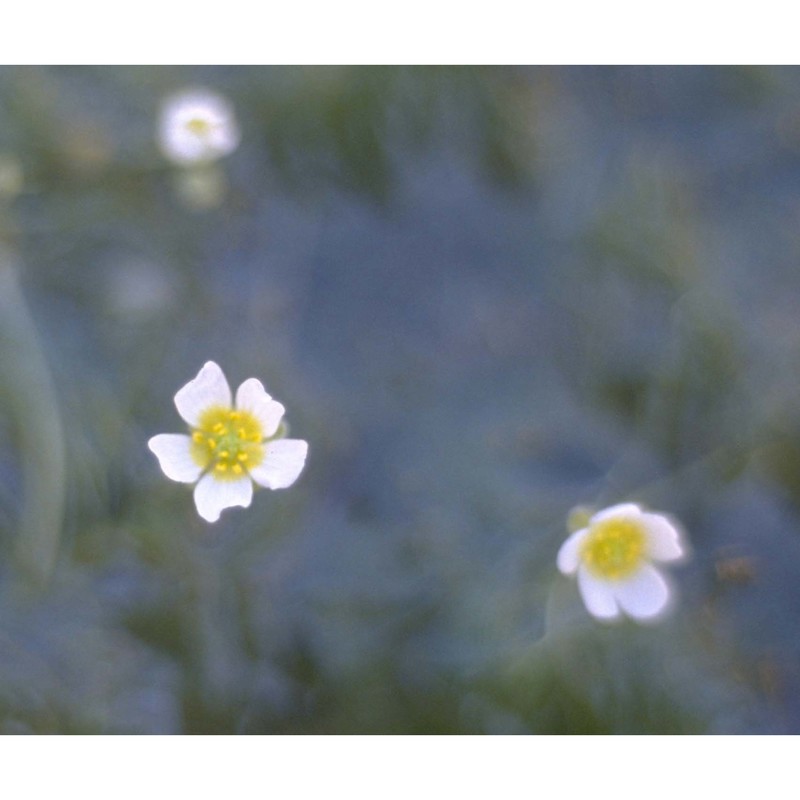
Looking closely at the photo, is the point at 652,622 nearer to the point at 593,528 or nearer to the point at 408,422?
the point at 593,528

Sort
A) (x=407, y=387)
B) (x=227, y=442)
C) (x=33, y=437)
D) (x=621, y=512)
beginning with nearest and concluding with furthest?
(x=621, y=512) → (x=227, y=442) → (x=33, y=437) → (x=407, y=387)

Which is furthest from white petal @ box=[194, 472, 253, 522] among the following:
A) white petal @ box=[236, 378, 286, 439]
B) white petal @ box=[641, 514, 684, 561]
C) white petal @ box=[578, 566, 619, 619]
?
white petal @ box=[641, 514, 684, 561]

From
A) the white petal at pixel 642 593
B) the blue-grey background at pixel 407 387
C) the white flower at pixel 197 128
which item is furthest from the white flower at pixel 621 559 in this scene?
the white flower at pixel 197 128

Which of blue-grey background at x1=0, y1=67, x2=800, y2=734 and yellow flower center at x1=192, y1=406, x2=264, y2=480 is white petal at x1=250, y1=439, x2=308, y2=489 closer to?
yellow flower center at x1=192, y1=406, x2=264, y2=480

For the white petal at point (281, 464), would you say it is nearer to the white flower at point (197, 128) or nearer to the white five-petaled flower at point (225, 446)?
the white five-petaled flower at point (225, 446)

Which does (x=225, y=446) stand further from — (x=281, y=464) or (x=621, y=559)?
(x=621, y=559)

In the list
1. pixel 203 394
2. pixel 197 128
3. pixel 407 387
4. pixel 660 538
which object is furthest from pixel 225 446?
pixel 197 128

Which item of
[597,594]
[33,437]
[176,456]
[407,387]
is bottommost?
[597,594]
